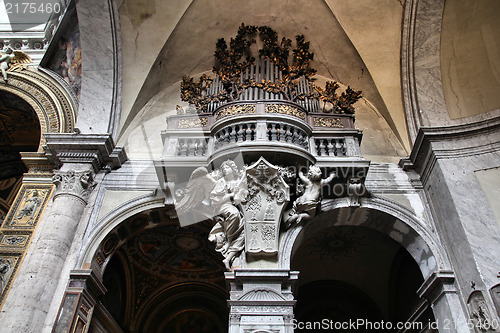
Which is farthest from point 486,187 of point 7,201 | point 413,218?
point 7,201

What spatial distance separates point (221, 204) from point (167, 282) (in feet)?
12.1

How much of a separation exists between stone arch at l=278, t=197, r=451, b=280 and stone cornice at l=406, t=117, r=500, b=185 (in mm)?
905

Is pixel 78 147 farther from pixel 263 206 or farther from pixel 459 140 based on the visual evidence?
pixel 459 140

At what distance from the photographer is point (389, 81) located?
8695mm

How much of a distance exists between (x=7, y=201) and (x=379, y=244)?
8.40 m

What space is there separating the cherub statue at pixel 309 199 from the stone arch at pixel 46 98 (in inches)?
173

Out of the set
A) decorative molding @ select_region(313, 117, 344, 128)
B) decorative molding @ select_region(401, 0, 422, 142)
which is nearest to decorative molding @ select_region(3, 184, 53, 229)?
decorative molding @ select_region(313, 117, 344, 128)

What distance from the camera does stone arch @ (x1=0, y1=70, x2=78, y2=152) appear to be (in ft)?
26.7

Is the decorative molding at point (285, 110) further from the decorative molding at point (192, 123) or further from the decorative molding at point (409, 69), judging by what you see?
the decorative molding at point (409, 69)

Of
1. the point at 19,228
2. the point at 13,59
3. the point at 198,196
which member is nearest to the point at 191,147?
the point at 198,196

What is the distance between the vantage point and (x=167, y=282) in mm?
9430

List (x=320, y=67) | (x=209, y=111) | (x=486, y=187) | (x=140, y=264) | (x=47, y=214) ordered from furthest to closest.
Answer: (x=320, y=67), (x=140, y=264), (x=209, y=111), (x=47, y=214), (x=486, y=187)

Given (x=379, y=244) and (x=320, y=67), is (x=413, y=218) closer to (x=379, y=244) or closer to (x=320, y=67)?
(x=379, y=244)

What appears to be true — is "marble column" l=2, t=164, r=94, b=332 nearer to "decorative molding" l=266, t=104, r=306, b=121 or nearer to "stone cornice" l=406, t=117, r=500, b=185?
"decorative molding" l=266, t=104, r=306, b=121
